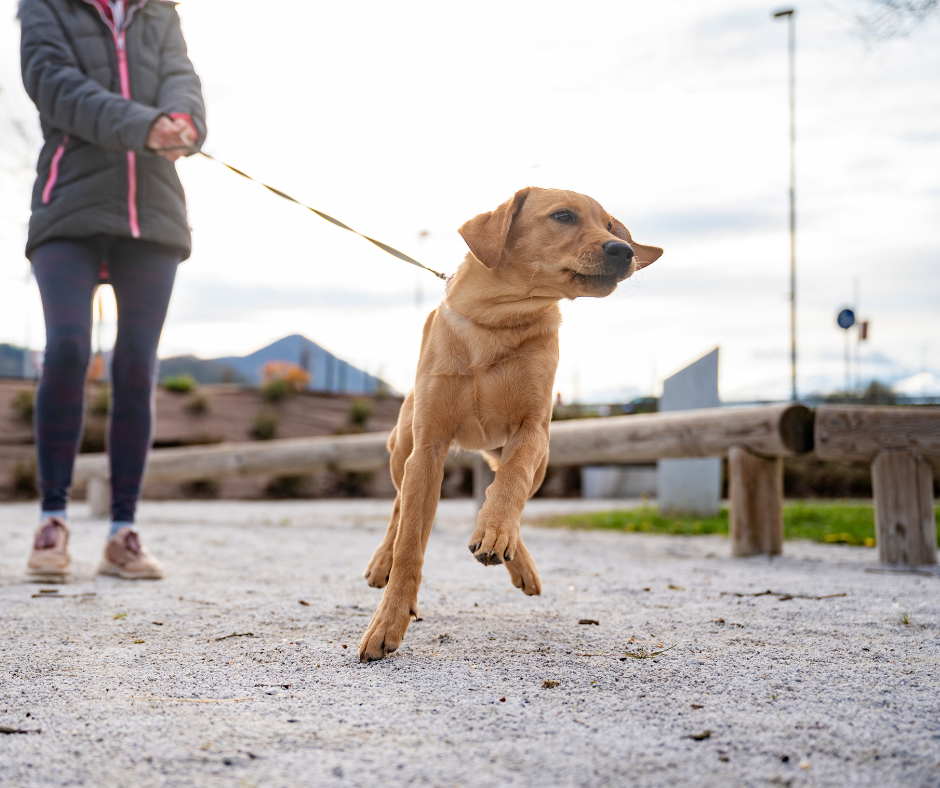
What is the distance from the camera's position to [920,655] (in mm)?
2236

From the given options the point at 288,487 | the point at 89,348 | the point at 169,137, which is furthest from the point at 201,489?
the point at 169,137

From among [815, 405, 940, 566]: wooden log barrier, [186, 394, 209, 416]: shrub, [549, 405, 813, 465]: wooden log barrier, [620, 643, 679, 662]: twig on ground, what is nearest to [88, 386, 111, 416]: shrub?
[186, 394, 209, 416]: shrub

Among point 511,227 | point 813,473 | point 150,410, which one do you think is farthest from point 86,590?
point 813,473

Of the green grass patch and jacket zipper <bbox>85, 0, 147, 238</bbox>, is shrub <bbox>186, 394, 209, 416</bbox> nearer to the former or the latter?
the green grass patch

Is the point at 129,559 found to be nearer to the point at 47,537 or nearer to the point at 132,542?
the point at 132,542

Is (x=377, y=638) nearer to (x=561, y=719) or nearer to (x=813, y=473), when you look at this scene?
(x=561, y=719)

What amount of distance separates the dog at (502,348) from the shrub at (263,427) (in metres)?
10.2

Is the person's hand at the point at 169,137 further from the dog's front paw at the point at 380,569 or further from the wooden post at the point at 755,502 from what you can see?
the wooden post at the point at 755,502

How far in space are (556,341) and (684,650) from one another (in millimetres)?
1044

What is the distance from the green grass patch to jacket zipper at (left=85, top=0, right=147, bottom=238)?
504cm

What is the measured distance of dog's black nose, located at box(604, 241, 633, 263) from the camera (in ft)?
7.84

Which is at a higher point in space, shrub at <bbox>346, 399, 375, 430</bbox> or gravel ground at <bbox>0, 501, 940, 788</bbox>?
shrub at <bbox>346, 399, 375, 430</bbox>

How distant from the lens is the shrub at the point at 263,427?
12445 millimetres

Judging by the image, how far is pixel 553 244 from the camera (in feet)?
8.39
